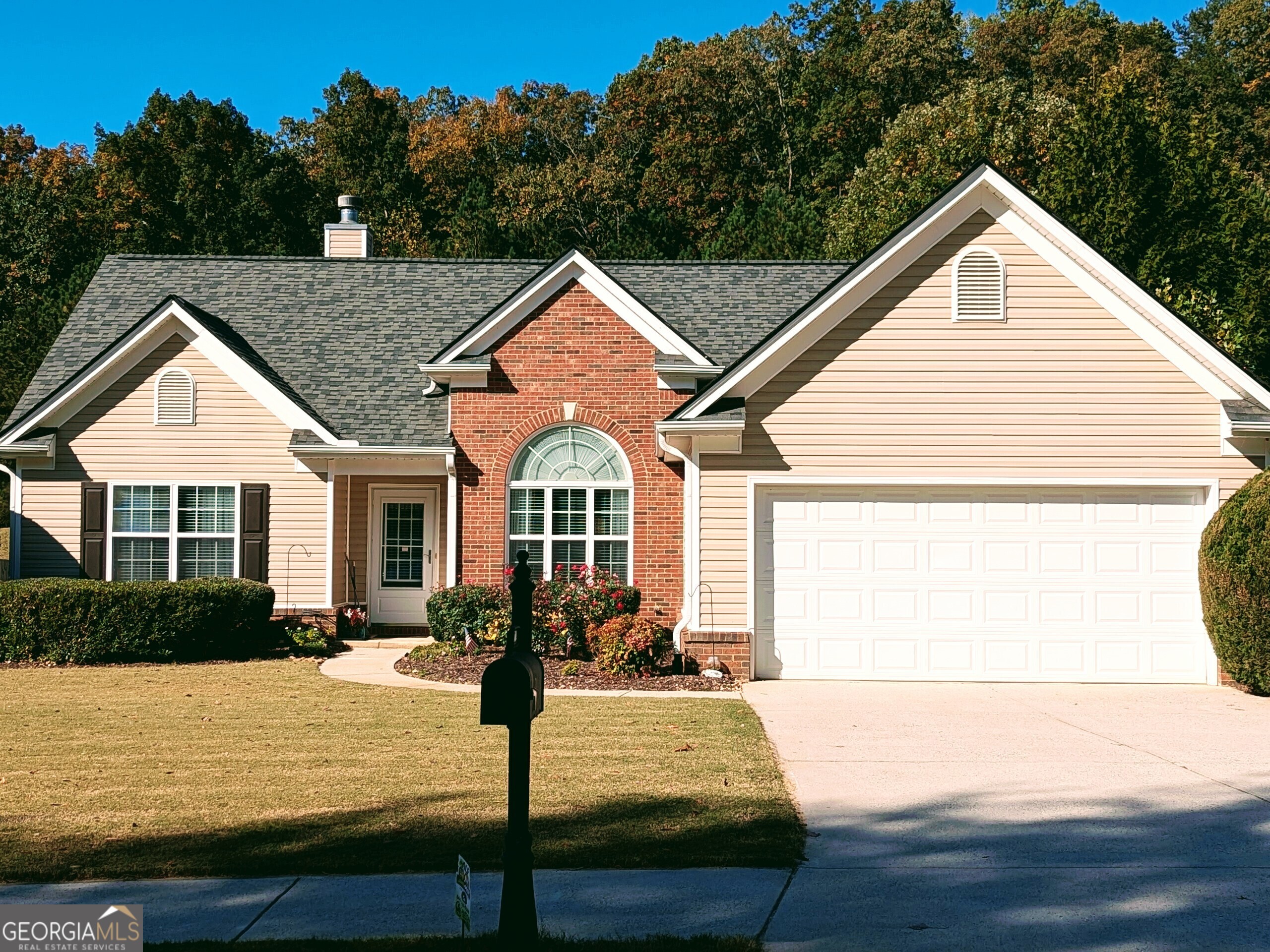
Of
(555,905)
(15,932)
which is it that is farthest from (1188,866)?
(15,932)

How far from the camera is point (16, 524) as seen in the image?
1817 centimetres

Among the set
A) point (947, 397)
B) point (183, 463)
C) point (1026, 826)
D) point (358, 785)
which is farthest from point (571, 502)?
point (1026, 826)

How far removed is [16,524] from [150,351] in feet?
10.7

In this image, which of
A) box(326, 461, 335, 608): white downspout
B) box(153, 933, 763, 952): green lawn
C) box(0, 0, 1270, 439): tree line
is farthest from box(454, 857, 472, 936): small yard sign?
box(0, 0, 1270, 439): tree line

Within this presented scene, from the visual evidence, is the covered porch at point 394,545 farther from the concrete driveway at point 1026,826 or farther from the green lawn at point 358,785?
the concrete driveway at point 1026,826

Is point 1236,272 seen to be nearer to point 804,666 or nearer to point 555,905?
point 804,666

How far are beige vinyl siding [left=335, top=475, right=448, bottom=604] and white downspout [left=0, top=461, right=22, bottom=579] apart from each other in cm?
468

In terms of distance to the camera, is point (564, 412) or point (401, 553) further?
point (401, 553)

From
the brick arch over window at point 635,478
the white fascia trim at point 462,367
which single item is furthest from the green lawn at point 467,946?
the white fascia trim at point 462,367

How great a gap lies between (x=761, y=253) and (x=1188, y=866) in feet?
103

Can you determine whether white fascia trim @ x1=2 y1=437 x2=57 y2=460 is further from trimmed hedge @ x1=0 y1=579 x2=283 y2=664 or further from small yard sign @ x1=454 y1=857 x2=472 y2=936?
small yard sign @ x1=454 y1=857 x2=472 y2=936

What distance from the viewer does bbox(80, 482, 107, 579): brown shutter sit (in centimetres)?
1798

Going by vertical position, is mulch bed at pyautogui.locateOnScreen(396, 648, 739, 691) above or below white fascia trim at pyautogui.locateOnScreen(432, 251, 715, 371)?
below

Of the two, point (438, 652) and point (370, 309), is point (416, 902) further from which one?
point (370, 309)
